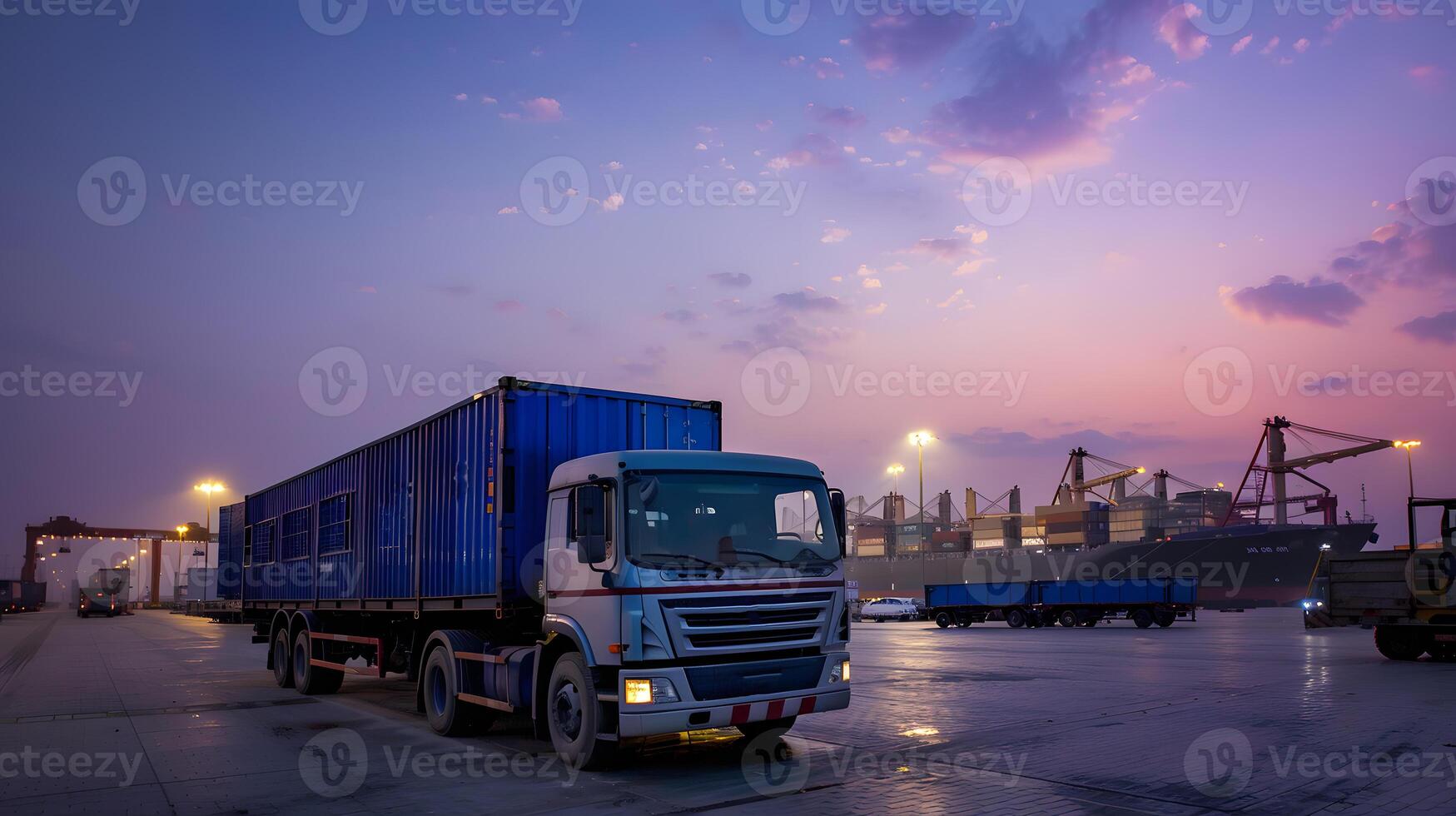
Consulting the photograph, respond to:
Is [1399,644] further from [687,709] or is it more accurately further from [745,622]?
[687,709]

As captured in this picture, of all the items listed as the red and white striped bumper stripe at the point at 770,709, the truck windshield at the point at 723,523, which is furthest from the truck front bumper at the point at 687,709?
the truck windshield at the point at 723,523

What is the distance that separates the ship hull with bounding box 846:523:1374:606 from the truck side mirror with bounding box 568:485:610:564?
5679 centimetres

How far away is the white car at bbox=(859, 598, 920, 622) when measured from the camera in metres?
→ 56.5

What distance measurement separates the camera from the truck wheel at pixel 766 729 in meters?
10.9

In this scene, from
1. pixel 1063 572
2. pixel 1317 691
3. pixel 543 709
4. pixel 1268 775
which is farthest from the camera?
pixel 1063 572

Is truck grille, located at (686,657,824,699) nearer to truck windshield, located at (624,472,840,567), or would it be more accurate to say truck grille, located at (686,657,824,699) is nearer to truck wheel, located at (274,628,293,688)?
truck windshield, located at (624,472,840,567)

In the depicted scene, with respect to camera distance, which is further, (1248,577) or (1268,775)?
(1248,577)

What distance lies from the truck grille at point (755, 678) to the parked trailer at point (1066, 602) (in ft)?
112

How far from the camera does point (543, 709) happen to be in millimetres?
9844

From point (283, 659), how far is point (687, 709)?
12512mm

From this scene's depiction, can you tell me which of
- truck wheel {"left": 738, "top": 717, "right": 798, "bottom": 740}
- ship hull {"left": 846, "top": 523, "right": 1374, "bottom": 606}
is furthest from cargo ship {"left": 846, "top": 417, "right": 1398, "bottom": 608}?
truck wheel {"left": 738, "top": 717, "right": 798, "bottom": 740}

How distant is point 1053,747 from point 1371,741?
3324 millimetres

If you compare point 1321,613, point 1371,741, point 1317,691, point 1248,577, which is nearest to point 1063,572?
point 1248,577

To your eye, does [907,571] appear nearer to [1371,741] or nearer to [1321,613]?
[1321,613]
